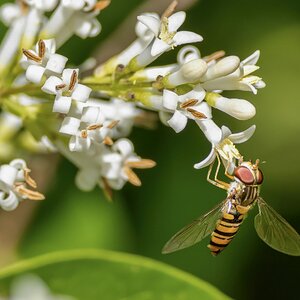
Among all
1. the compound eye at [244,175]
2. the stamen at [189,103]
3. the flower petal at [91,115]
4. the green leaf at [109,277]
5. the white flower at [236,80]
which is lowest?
the green leaf at [109,277]

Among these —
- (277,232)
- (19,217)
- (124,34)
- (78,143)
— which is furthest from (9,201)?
(124,34)

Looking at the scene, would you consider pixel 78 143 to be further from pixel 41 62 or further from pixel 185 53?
pixel 185 53

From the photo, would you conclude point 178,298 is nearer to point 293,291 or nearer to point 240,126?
point 293,291

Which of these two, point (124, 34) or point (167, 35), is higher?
point (167, 35)

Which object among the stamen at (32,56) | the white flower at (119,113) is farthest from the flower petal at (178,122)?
the stamen at (32,56)

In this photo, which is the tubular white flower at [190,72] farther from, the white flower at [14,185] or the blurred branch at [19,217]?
the blurred branch at [19,217]

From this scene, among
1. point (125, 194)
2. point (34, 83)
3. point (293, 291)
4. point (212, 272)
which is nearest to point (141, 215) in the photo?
point (125, 194)
